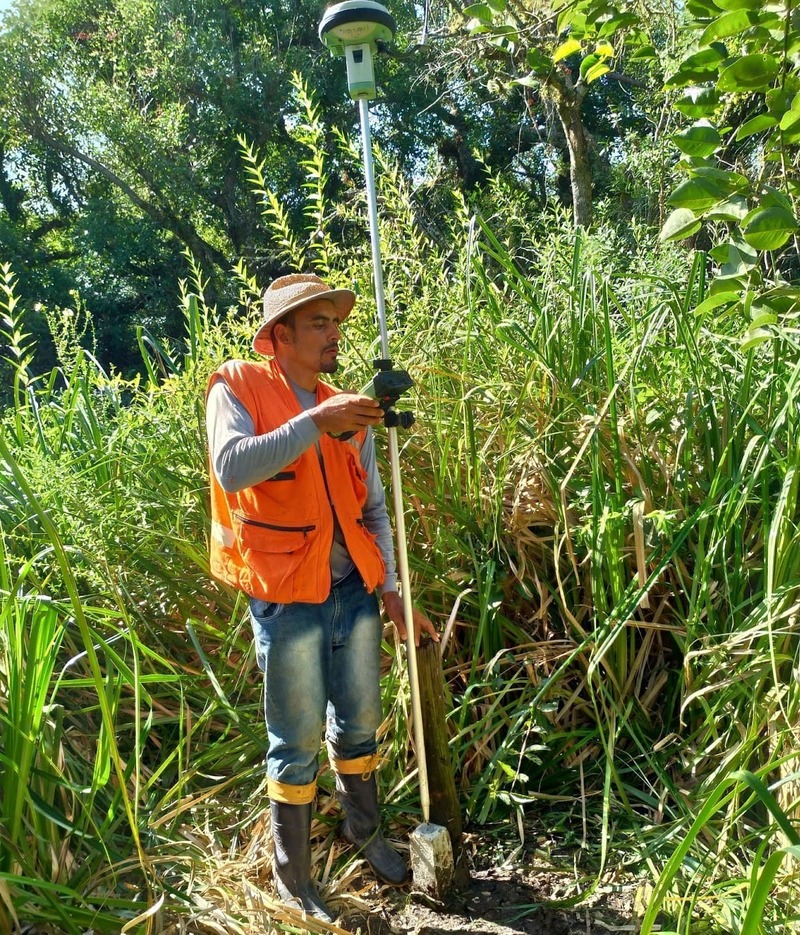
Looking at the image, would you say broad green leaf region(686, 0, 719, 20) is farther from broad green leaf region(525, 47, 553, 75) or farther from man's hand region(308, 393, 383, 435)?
man's hand region(308, 393, 383, 435)

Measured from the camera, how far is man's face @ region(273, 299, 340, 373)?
2473 millimetres

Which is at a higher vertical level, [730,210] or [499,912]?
[730,210]

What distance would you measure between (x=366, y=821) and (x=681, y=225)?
1.98 m

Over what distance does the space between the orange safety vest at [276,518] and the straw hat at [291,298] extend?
0.10 metres

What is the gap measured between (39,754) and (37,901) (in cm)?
43

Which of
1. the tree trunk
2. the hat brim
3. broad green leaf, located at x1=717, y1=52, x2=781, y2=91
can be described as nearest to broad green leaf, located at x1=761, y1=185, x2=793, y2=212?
broad green leaf, located at x1=717, y1=52, x2=781, y2=91

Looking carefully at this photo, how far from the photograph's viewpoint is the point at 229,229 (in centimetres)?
1894

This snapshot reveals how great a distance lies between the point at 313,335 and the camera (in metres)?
2.47

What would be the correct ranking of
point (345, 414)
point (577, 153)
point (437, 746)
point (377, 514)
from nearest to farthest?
point (345, 414)
point (437, 746)
point (377, 514)
point (577, 153)

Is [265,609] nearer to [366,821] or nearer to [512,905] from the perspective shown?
[366,821]

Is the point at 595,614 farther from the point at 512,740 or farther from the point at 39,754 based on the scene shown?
the point at 39,754

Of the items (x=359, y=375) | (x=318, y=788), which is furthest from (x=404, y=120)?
(x=318, y=788)

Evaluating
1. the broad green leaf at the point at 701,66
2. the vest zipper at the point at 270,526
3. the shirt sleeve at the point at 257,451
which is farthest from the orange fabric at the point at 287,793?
the broad green leaf at the point at 701,66

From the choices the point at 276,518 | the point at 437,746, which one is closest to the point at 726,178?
the point at 276,518
